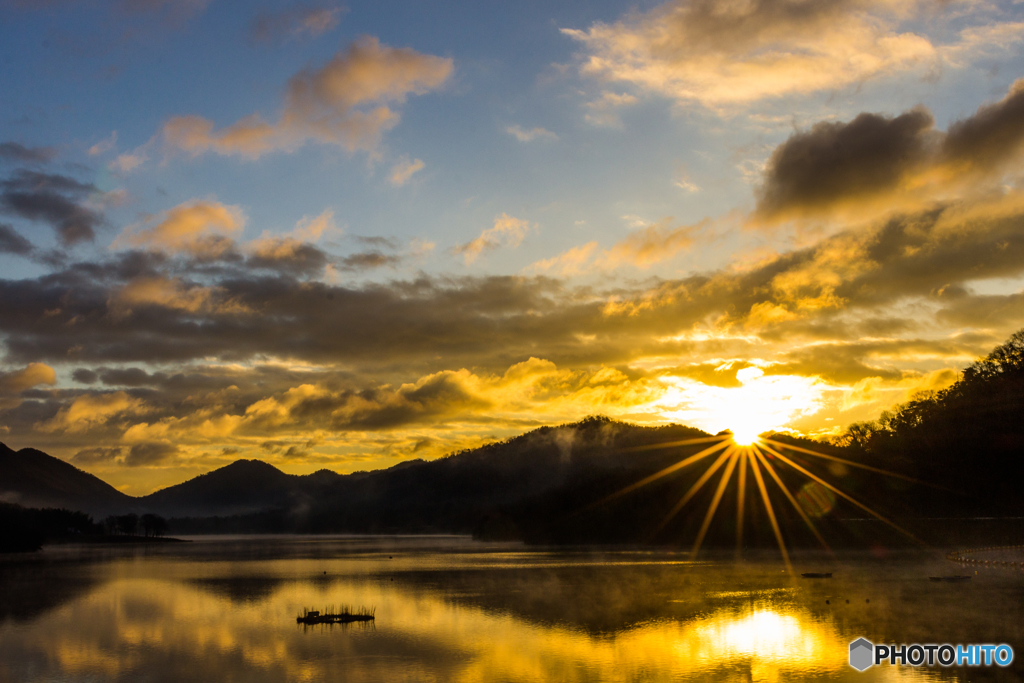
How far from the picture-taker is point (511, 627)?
1443 inches

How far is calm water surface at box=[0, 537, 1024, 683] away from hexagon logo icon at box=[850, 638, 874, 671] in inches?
33.7

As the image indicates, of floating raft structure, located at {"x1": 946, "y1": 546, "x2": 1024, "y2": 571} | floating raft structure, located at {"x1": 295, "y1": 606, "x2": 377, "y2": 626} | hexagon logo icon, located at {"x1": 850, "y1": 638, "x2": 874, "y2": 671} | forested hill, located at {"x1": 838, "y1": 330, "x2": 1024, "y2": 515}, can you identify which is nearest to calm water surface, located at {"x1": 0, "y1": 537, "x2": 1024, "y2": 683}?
floating raft structure, located at {"x1": 295, "y1": 606, "x2": 377, "y2": 626}

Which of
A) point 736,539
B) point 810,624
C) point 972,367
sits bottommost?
→ point 736,539

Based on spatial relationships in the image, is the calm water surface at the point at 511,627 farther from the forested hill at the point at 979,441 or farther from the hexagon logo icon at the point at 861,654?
the forested hill at the point at 979,441

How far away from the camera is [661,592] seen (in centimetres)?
5050

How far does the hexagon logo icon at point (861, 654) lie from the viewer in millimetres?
27252

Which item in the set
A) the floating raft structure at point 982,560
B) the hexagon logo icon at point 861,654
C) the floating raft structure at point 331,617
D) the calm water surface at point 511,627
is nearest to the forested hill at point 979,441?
the floating raft structure at point 982,560

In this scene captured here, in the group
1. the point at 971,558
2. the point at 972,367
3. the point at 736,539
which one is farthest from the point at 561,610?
the point at 736,539

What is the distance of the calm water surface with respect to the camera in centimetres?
2730

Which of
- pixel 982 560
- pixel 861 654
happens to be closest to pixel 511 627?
pixel 861 654

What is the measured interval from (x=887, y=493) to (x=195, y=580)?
105760 millimetres

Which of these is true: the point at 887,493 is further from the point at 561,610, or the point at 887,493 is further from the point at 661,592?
the point at 561,610

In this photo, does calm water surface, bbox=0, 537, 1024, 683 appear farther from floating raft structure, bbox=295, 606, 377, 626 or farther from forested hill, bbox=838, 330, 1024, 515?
forested hill, bbox=838, 330, 1024, 515

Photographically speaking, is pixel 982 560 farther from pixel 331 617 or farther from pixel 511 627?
pixel 331 617
